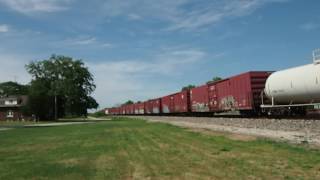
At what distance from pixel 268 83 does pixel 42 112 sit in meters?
77.3

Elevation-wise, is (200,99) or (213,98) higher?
(200,99)

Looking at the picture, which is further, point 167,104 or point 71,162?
point 167,104

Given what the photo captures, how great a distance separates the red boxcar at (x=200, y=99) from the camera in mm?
48447

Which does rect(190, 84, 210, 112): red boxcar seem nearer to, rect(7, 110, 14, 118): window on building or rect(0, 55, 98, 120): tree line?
rect(0, 55, 98, 120): tree line

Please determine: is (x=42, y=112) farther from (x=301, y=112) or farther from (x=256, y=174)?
(x=256, y=174)

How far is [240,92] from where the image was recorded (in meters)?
35.9

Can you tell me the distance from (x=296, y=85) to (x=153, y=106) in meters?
66.0

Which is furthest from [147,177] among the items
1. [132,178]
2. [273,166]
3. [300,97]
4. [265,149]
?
[300,97]

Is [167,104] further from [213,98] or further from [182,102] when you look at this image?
[213,98]

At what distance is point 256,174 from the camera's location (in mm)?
11539

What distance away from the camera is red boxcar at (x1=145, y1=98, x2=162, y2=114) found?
279ft

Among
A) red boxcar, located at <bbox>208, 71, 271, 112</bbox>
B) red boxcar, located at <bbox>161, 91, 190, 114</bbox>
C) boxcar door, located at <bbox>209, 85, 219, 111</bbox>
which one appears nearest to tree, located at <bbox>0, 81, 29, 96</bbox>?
red boxcar, located at <bbox>161, 91, 190, 114</bbox>

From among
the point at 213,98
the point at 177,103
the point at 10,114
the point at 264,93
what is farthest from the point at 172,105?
the point at 10,114

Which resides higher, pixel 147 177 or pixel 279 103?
pixel 279 103
